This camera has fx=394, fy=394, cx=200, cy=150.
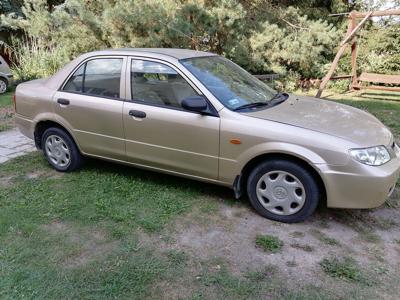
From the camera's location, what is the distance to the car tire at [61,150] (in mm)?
4965

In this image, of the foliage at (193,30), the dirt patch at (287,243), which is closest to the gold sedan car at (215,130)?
the dirt patch at (287,243)

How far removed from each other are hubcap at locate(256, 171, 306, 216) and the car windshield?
31.4 inches

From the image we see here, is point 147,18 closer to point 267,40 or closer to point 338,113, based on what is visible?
point 267,40

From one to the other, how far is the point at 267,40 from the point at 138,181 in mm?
7087

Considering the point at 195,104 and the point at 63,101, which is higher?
the point at 195,104

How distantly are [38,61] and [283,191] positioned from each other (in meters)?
11.0

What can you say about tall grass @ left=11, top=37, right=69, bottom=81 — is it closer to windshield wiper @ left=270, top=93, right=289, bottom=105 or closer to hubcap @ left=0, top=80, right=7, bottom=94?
hubcap @ left=0, top=80, right=7, bottom=94

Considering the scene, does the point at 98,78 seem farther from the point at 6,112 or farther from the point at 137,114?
the point at 6,112

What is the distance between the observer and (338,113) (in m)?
4.15

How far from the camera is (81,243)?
3.49 m

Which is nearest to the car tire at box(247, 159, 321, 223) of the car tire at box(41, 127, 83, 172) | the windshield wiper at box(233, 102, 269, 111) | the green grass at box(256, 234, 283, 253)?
the green grass at box(256, 234, 283, 253)

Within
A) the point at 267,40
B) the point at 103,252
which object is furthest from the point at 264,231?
the point at 267,40

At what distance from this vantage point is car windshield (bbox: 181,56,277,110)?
4027mm

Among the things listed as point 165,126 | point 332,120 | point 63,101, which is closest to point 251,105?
point 332,120
